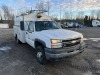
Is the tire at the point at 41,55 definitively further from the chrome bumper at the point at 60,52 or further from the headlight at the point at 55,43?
the headlight at the point at 55,43

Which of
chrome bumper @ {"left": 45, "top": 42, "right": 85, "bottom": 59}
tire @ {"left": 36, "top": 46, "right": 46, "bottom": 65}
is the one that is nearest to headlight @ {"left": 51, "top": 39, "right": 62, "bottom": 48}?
chrome bumper @ {"left": 45, "top": 42, "right": 85, "bottom": 59}

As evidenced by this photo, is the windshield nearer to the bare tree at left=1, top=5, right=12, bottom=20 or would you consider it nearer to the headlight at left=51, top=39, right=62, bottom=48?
the headlight at left=51, top=39, right=62, bottom=48

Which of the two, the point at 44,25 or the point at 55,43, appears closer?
the point at 55,43

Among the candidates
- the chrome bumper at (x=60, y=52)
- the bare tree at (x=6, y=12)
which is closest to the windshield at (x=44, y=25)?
the chrome bumper at (x=60, y=52)

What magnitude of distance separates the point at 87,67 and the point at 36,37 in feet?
8.43

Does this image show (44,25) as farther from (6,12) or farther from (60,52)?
(6,12)

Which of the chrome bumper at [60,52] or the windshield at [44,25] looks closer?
the chrome bumper at [60,52]

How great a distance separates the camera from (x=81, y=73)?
526cm

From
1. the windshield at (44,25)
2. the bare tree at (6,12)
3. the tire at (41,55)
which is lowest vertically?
the tire at (41,55)

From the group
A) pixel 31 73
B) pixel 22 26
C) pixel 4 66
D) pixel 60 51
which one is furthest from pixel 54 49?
pixel 22 26

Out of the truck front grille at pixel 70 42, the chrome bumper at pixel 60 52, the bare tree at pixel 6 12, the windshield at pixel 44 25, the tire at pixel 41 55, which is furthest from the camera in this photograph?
the bare tree at pixel 6 12

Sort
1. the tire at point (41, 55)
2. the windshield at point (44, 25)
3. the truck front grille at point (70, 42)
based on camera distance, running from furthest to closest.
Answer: the windshield at point (44, 25) → the tire at point (41, 55) → the truck front grille at point (70, 42)

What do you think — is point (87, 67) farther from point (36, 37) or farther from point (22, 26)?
point (22, 26)

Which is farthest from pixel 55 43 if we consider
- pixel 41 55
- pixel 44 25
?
pixel 44 25
